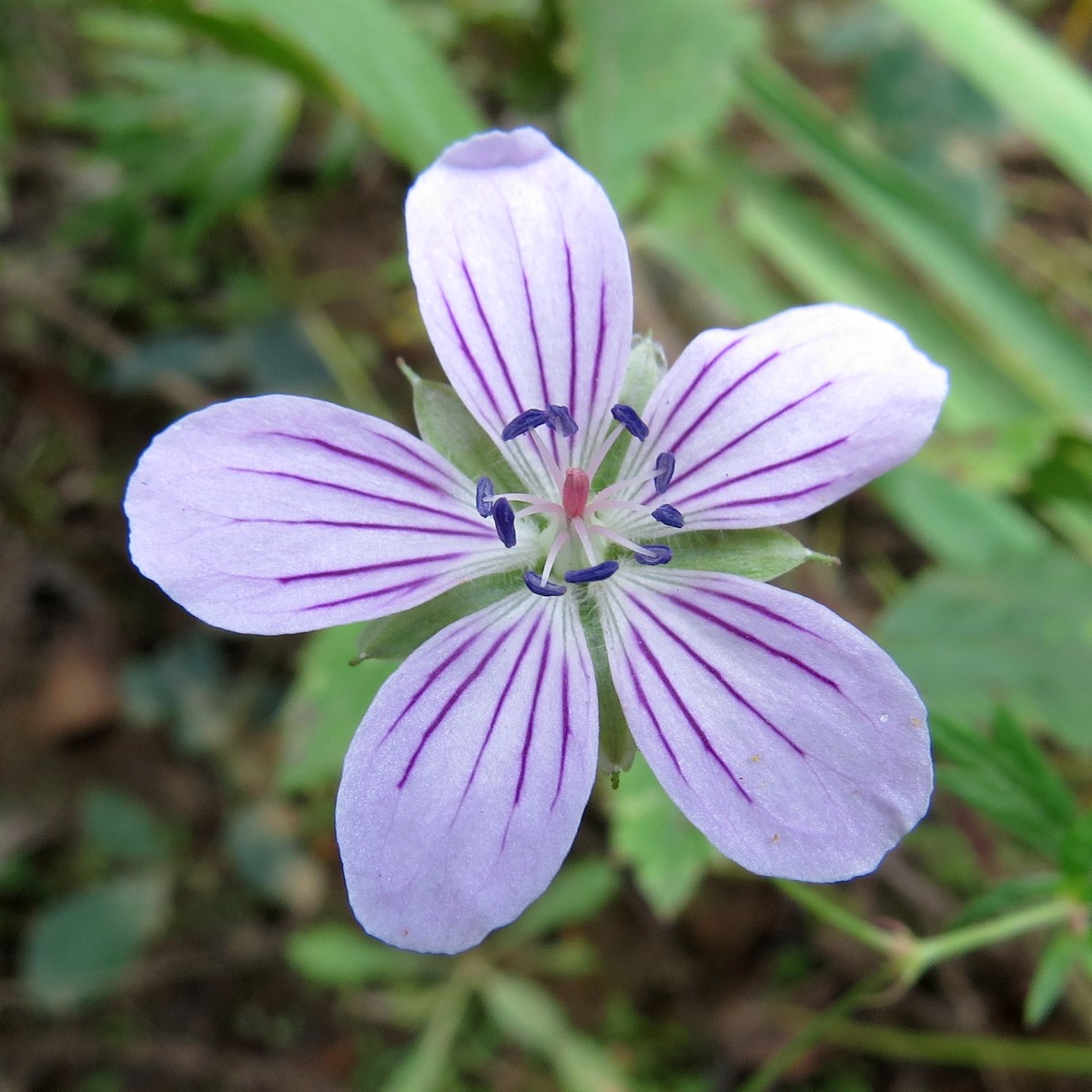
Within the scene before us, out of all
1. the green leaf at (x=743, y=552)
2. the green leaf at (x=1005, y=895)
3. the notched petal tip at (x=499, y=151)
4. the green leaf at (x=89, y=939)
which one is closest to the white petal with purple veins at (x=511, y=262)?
the notched petal tip at (x=499, y=151)

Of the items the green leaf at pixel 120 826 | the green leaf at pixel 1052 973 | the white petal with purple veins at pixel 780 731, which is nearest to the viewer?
the white petal with purple veins at pixel 780 731

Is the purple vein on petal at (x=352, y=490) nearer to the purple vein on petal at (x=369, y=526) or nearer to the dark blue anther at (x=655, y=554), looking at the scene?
the purple vein on petal at (x=369, y=526)

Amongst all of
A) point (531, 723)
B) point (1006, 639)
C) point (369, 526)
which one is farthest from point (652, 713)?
point (1006, 639)

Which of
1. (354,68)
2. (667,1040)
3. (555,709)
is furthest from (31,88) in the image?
(667,1040)

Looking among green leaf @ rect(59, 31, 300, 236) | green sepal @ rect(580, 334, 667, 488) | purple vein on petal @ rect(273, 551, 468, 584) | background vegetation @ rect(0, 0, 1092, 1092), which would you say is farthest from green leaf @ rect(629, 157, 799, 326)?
purple vein on petal @ rect(273, 551, 468, 584)

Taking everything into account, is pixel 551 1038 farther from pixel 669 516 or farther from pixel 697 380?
pixel 697 380

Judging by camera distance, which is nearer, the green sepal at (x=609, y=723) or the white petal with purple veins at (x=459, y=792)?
the white petal with purple veins at (x=459, y=792)

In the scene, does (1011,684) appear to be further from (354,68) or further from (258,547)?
(354,68)

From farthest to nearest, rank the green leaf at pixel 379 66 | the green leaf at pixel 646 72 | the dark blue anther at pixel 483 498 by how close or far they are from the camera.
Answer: the green leaf at pixel 646 72 < the green leaf at pixel 379 66 < the dark blue anther at pixel 483 498
